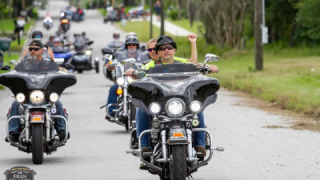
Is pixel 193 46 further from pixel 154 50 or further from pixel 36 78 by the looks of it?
pixel 36 78

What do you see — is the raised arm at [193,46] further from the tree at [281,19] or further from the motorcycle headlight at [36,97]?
the tree at [281,19]

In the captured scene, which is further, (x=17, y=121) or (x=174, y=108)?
(x=17, y=121)

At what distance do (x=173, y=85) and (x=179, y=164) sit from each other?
37.6 inches

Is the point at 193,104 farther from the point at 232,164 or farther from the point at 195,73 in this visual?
the point at 232,164

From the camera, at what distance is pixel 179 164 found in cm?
1083

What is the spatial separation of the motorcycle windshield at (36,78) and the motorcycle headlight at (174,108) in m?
3.23

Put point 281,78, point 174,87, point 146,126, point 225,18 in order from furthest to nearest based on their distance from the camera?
point 225,18
point 281,78
point 146,126
point 174,87

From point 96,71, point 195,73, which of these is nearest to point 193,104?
point 195,73

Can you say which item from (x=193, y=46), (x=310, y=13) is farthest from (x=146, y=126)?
(x=310, y=13)

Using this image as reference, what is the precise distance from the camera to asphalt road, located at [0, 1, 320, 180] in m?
12.9

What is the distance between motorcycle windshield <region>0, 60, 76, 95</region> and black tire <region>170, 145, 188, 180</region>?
3.56 metres

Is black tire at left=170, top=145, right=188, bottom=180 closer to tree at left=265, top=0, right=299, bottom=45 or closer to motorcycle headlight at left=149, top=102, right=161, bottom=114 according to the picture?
motorcycle headlight at left=149, top=102, right=161, bottom=114

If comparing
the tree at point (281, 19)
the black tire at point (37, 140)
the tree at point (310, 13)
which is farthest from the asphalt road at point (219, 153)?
the tree at point (281, 19)

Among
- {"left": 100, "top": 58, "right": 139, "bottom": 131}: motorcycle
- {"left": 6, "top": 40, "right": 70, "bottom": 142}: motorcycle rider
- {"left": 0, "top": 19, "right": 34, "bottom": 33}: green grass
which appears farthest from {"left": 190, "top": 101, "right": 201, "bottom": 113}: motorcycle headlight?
{"left": 0, "top": 19, "right": 34, "bottom": 33}: green grass
